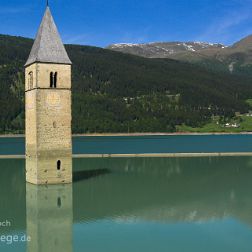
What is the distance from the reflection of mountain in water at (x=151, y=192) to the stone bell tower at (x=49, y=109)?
2431 mm

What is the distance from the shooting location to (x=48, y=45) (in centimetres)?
3997

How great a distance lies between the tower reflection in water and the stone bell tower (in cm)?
163

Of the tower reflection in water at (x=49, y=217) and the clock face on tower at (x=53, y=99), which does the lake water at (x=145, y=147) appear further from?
the tower reflection in water at (x=49, y=217)

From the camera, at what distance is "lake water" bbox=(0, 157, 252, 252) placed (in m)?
25.0

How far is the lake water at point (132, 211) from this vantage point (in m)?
25.0

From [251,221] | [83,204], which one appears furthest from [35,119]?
[251,221]

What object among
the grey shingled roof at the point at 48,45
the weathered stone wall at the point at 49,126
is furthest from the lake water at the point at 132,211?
the grey shingled roof at the point at 48,45

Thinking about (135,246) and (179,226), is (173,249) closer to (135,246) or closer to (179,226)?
(135,246)

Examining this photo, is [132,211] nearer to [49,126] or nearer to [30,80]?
[49,126]

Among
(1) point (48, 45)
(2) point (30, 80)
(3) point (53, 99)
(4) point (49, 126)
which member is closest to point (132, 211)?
(4) point (49, 126)

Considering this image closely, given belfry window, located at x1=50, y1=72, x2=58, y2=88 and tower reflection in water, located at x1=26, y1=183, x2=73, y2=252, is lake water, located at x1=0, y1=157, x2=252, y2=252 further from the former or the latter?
belfry window, located at x1=50, y1=72, x2=58, y2=88

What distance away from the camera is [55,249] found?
24.4 m

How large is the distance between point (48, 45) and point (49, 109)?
18.1ft

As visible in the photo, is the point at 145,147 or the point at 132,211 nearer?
the point at 132,211
